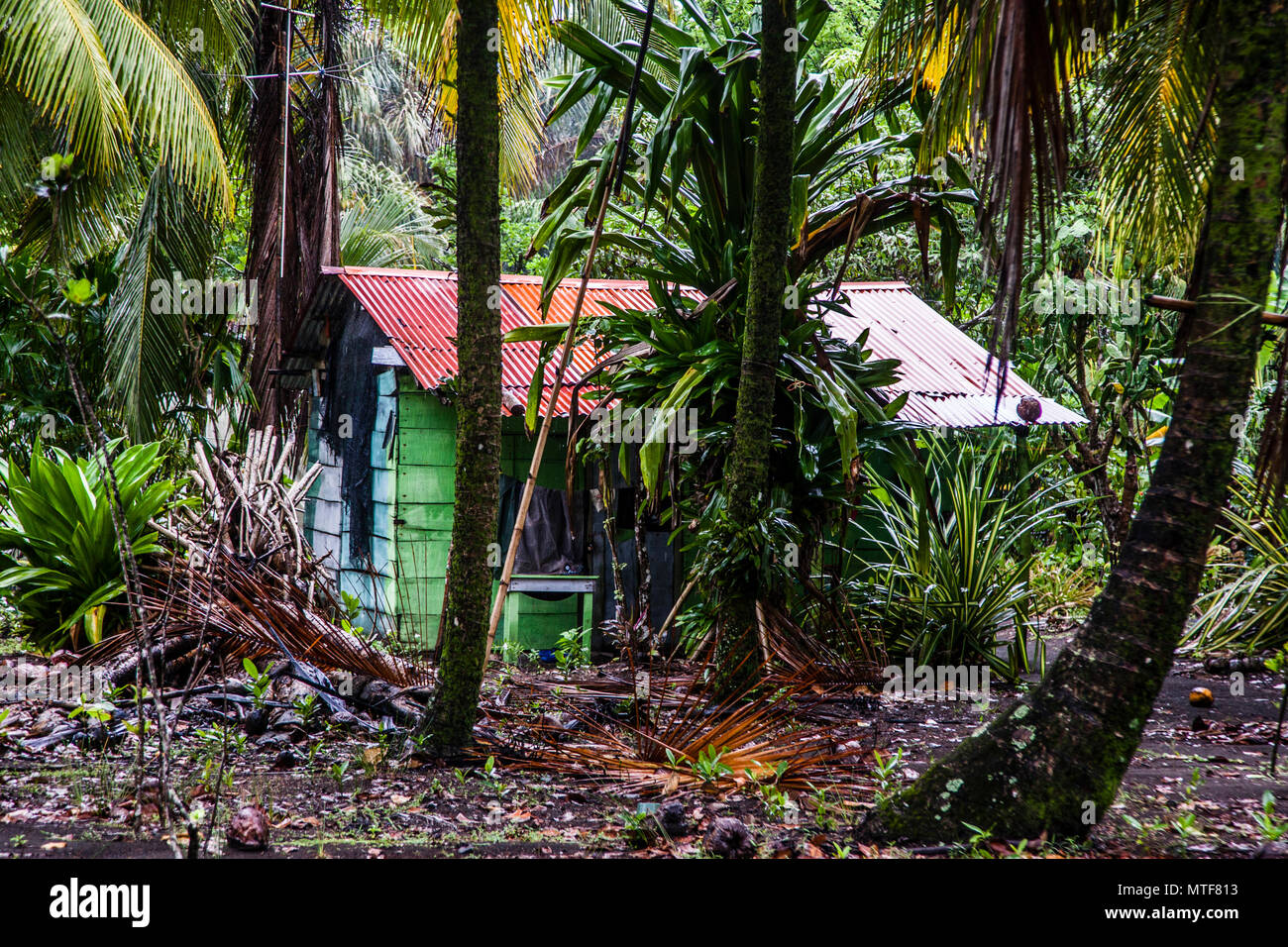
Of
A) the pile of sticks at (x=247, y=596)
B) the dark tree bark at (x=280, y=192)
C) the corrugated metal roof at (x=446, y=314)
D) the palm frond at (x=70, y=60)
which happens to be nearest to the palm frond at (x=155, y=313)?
the dark tree bark at (x=280, y=192)

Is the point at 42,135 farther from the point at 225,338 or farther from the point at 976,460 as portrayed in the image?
the point at 976,460

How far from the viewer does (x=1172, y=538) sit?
3264 millimetres

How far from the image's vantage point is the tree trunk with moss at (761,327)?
5.03 meters

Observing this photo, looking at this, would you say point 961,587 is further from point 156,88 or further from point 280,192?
point 280,192

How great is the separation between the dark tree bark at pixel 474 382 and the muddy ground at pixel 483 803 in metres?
0.38

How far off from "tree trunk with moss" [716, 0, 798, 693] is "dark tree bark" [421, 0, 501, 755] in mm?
1304

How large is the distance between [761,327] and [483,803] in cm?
261

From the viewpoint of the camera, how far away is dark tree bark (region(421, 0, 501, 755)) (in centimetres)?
451

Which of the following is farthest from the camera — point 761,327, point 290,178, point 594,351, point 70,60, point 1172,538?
point 290,178

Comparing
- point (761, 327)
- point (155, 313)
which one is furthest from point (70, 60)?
point (761, 327)

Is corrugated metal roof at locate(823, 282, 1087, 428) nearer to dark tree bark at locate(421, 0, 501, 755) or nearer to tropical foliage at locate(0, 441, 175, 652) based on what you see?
dark tree bark at locate(421, 0, 501, 755)

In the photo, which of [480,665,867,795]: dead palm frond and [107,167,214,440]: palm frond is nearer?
[480,665,867,795]: dead palm frond

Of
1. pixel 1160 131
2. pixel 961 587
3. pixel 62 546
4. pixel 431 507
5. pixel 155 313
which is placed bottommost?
pixel 961 587

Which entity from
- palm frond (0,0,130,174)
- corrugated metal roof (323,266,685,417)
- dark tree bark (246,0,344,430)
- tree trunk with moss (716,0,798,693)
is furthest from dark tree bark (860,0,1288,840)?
dark tree bark (246,0,344,430)
